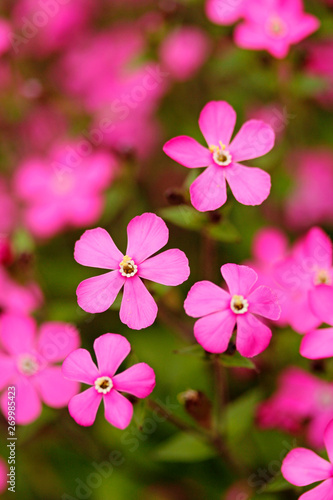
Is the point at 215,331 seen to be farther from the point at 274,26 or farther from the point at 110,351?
the point at 274,26

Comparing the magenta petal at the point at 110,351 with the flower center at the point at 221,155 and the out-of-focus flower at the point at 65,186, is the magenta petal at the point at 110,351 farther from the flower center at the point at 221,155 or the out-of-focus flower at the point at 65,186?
the out-of-focus flower at the point at 65,186

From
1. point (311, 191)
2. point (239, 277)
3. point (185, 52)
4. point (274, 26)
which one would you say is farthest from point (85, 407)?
Answer: point (185, 52)

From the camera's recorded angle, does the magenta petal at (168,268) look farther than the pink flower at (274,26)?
No

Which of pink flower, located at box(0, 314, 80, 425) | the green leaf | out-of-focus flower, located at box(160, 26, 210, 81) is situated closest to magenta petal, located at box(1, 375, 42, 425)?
pink flower, located at box(0, 314, 80, 425)

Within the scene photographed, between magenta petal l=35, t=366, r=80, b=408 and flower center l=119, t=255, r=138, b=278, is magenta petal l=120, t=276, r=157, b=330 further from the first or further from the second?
magenta petal l=35, t=366, r=80, b=408

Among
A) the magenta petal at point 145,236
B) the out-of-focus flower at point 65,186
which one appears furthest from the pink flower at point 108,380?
the out-of-focus flower at point 65,186
